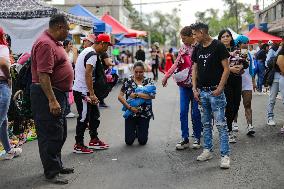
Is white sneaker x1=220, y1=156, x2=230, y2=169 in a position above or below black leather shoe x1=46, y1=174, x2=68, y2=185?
above

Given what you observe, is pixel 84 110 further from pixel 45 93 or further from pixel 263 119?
pixel 263 119

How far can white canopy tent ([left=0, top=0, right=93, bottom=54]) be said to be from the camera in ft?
38.1

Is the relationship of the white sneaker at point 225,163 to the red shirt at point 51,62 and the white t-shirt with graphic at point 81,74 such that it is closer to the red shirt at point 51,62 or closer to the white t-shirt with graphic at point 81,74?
the red shirt at point 51,62

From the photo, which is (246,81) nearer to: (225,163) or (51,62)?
(225,163)

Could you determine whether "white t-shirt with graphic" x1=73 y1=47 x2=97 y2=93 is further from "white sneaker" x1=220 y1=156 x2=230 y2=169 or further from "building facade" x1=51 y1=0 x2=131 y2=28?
"building facade" x1=51 y1=0 x2=131 y2=28

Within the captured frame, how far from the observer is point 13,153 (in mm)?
6754

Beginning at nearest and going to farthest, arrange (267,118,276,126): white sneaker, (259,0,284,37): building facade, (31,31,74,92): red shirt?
(31,31,74,92): red shirt < (267,118,276,126): white sneaker < (259,0,284,37): building facade

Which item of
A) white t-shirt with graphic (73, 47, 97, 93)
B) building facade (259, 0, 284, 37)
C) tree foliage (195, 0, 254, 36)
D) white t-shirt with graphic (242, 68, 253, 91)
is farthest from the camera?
tree foliage (195, 0, 254, 36)

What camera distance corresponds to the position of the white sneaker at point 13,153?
6.69 meters

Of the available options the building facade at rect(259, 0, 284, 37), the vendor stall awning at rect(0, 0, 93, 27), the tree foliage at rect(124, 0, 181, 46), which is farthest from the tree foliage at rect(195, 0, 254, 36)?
the vendor stall awning at rect(0, 0, 93, 27)

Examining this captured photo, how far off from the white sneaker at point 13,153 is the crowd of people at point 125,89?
0.02 metres

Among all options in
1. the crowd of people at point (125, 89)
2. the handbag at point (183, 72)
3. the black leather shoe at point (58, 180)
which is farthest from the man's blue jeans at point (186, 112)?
the black leather shoe at point (58, 180)

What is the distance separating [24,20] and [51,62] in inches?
284

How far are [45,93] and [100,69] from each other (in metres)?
1.99
